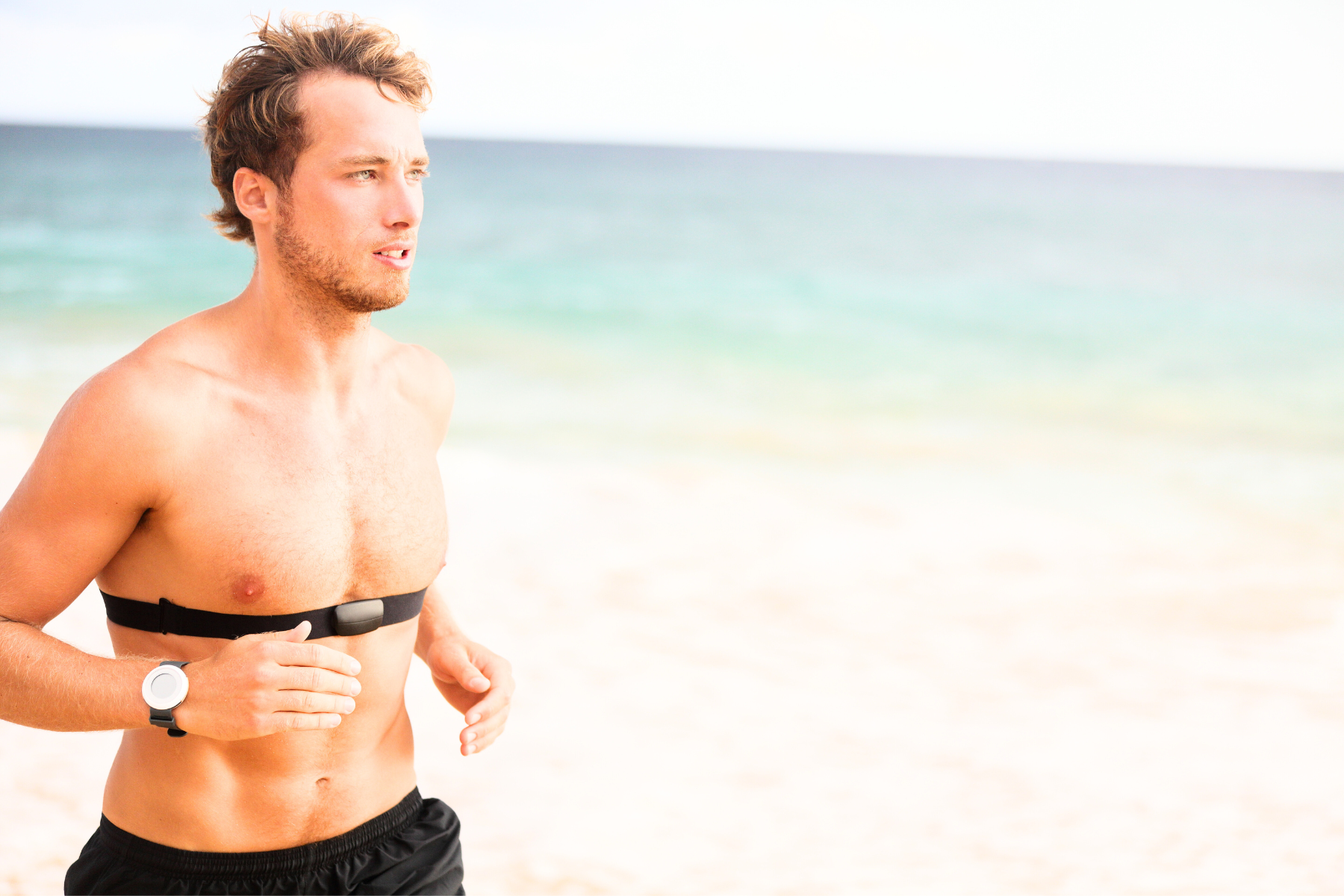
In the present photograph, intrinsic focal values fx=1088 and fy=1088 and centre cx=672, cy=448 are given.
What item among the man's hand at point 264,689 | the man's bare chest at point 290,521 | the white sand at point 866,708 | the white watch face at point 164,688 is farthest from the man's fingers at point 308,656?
the white sand at point 866,708

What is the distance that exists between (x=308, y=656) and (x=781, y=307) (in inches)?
705

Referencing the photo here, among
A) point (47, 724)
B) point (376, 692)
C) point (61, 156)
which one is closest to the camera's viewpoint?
point (47, 724)

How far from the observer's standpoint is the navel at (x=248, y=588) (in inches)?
58.7

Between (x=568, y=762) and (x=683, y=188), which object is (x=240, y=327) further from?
(x=683, y=188)

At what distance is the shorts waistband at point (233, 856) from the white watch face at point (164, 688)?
1.21 feet

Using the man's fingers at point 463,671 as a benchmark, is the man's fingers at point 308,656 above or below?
above

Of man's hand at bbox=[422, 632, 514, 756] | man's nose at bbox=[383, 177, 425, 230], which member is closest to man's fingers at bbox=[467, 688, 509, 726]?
man's hand at bbox=[422, 632, 514, 756]

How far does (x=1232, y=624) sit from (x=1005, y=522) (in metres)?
2.44

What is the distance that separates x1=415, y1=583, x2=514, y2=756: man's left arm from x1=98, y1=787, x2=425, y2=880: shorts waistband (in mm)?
231

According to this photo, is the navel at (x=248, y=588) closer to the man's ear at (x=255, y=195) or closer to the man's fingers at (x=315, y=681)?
the man's fingers at (x=315, y=681)

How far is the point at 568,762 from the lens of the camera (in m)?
4.12

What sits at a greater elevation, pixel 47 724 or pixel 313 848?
pixel 47 724

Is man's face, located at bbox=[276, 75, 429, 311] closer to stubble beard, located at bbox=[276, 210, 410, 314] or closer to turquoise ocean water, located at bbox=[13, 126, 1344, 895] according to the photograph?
stubble beard, located at bbox=[276, 210, 410, 314]

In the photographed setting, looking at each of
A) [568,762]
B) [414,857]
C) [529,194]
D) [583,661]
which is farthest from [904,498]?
[529,194]
